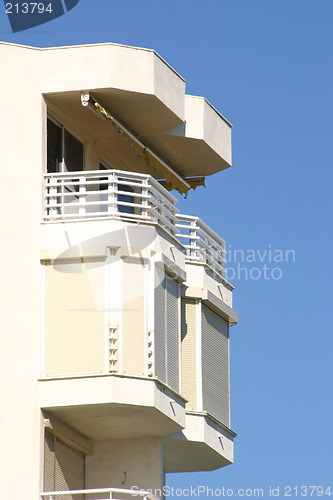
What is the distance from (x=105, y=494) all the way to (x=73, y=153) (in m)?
7.86

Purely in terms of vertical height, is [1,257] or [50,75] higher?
[50,75]

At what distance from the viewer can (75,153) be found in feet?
123

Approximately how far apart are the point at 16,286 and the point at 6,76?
15.5 ft

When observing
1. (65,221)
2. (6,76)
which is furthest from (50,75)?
(65,221)

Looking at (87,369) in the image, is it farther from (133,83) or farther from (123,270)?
(133,83)

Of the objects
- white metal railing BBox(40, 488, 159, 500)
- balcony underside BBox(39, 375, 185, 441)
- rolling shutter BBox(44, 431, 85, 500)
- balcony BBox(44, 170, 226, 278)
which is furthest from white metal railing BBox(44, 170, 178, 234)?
white metal railing BBox(40, 488, 159, 500)

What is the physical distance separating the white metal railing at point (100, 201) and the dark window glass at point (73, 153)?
0.37 metres

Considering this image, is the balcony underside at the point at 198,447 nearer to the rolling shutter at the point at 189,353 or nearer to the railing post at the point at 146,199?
the rolling shutter at the point at 189,353

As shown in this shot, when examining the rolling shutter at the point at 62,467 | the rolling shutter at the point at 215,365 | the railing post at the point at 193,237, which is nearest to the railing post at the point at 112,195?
the railing post at the point at 193,237

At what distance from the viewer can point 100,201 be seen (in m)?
35.1

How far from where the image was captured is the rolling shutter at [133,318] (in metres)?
33.7

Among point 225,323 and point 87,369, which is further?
point 225,323

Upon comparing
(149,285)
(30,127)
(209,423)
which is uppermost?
(30,127)

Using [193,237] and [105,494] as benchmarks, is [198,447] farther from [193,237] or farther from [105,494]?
[193,237]
